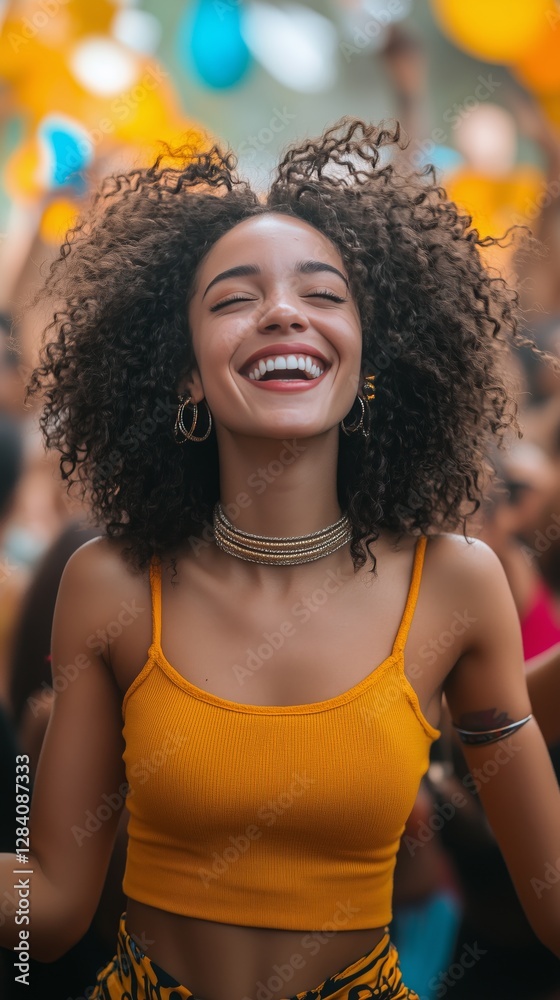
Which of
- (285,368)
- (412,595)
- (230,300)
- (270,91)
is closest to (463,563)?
(412,595)

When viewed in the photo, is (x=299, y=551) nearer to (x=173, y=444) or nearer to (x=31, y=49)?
(x=173, y=444)

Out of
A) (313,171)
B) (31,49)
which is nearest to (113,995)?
(313,171)

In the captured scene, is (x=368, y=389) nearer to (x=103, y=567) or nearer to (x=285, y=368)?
(x=285, y=368)

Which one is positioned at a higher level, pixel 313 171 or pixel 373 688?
pixel 313 171

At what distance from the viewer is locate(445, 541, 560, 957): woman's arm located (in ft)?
4.13

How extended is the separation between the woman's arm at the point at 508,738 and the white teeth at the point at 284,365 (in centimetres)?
34

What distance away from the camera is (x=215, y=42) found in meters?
2.48

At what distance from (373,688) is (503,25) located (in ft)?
6.65

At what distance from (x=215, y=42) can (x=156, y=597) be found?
71.5 inches

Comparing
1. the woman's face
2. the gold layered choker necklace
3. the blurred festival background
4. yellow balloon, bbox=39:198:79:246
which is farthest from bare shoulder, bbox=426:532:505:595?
yellow balloon, bbox=39:198:79:246

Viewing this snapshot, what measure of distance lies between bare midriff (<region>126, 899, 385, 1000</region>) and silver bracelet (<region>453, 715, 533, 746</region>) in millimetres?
297

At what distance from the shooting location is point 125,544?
132 cm

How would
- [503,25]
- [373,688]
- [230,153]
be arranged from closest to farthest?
[373,688] < [230,153] < [503,25]

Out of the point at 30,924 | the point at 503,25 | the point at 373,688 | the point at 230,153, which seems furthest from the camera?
the point at 503,25
